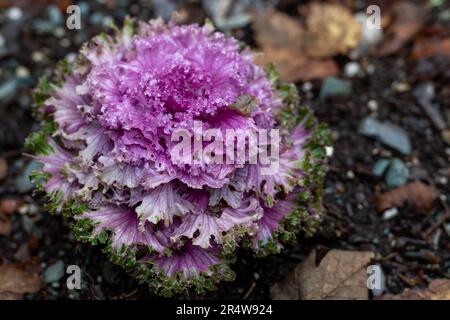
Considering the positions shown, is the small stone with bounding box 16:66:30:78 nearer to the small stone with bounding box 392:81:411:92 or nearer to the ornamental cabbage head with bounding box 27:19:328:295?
the ornamental cabbage head with bounding box 27:19:328:295

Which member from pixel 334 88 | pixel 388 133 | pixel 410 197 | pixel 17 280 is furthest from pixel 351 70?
pixel 17 280

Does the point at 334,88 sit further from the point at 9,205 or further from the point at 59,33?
the point at 9,205

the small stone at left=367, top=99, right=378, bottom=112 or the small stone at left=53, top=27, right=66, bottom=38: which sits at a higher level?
the small stone at left=53, top=27, right=66, bottom=38

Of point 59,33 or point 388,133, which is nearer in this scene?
point 388,133

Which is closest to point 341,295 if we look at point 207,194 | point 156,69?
point 207,194

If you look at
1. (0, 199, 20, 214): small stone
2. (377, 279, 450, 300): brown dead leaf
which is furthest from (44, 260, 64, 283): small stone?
(377, 279, 450, 300): brown dead leaf

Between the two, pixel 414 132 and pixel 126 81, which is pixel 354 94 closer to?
pixel 414 132

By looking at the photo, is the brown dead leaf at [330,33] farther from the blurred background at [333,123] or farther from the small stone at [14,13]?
the small stone at [14,13]
